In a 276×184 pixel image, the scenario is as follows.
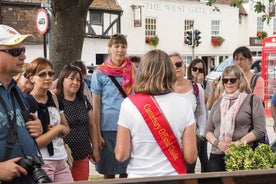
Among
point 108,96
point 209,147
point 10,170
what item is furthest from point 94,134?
point 209,147

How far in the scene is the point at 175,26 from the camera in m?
32.5

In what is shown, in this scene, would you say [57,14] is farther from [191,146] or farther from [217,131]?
[191,146]

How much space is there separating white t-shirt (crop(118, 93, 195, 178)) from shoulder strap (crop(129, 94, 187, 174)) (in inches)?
0.9

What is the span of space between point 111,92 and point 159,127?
1913mm

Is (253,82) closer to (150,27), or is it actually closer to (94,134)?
(94,134)

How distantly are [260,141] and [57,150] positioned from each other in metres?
1.96

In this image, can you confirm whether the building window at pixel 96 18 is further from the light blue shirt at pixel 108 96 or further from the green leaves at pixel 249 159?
the green leaves at pixel 249 159

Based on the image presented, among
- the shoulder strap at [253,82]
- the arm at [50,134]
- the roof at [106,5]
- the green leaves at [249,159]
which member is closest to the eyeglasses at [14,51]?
the arm at [50,134]

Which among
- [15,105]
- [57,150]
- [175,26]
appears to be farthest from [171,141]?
[175,26]

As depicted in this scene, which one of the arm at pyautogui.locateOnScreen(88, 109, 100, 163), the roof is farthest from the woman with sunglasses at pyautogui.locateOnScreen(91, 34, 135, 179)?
the roof

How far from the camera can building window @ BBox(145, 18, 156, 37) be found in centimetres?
3098

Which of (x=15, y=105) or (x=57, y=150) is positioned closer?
(x=15, y=105)

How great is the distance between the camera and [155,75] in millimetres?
3119

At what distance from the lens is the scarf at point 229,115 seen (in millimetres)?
4480
